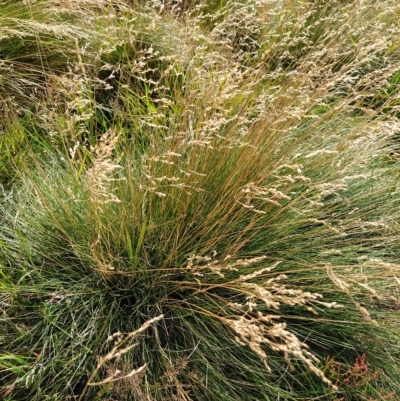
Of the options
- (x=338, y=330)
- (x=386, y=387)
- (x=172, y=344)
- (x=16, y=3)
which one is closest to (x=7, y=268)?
(x=172, y=344)

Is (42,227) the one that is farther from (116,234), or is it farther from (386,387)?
(386,387)

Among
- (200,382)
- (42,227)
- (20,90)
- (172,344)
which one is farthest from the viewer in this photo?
(20,90)

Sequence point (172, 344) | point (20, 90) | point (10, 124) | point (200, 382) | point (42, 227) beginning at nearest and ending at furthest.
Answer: point (200, 382) → point (172, 344) → point (42, 227) → point (10, 124) → point (20, 90)

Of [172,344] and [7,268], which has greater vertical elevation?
[172,344]

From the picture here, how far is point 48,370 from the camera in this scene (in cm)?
172

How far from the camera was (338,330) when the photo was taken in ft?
6.08

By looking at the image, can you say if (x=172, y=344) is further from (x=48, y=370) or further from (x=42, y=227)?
(x=42, y=227)

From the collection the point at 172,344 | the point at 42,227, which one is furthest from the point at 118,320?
the point at 42,227

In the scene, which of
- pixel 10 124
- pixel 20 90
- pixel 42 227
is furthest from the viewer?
pixel 20 90

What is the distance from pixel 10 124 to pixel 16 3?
899 mm

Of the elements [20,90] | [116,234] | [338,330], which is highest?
[338,330]

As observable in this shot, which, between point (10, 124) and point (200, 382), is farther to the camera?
point (10, 124)

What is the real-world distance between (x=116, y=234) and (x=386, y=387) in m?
1.19

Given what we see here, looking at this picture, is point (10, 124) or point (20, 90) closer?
point (10, 124)
